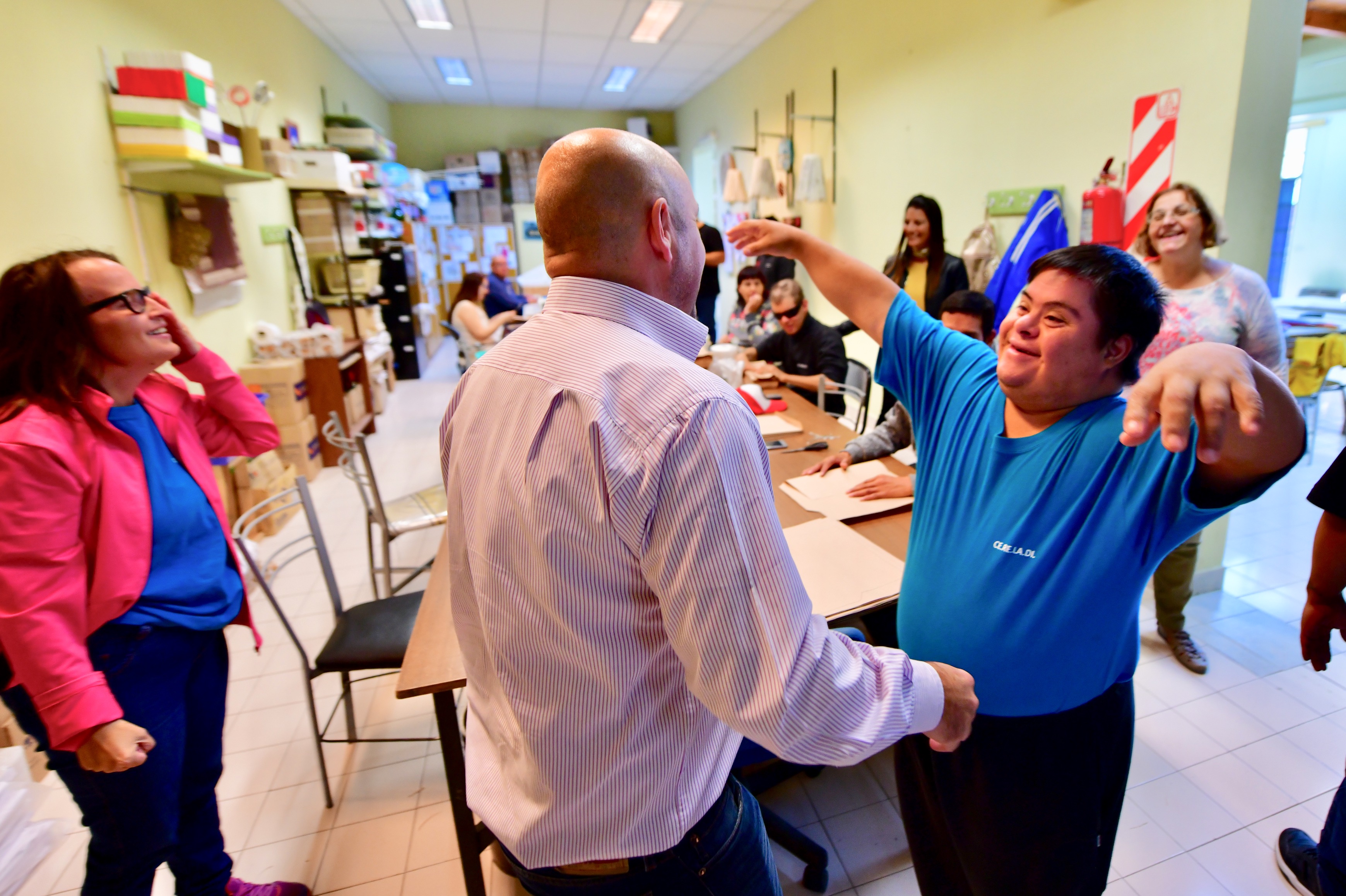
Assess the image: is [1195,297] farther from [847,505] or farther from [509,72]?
[509,72]

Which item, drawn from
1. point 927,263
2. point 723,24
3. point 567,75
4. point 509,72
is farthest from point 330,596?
point 567,75

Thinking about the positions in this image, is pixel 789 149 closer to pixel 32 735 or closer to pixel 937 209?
pixel 937 209

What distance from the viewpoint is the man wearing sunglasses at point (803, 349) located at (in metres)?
3.56

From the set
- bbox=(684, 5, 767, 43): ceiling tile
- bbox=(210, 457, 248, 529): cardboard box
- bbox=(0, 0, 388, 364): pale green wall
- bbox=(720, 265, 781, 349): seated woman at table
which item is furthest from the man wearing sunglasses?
bbox=(684, 5, 767, 43): ceiling tile

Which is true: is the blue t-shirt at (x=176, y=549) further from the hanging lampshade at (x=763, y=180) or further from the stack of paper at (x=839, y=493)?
the hanging lampshade at (x=763, y=180)

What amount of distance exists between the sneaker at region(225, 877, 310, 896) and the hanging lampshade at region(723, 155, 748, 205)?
20.6ft

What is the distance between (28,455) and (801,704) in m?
1.33

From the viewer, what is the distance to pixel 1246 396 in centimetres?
63

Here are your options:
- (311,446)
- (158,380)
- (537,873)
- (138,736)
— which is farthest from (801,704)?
(311,446)

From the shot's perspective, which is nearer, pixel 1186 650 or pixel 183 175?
pixel 1186 650

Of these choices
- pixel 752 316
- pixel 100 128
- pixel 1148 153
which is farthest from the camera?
pixel 752 316

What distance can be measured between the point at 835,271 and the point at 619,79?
781 centimetres

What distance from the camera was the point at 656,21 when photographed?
5887mm

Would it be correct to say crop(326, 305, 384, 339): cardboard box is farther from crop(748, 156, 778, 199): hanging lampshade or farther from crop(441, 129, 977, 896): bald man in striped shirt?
crop(441, 129, 977, 896): bald man in striped shirt
